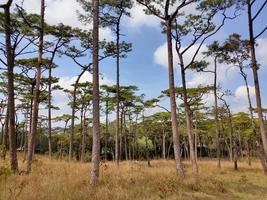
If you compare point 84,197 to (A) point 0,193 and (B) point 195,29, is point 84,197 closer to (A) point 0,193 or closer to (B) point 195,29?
(A) point 0,193

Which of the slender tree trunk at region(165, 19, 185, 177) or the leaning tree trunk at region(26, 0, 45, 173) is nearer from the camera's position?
the leaning tree trunk at region(26, 0, 45, 173)

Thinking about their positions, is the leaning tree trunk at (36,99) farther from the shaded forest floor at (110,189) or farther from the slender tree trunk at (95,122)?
the slender tree trunk at (95,122)

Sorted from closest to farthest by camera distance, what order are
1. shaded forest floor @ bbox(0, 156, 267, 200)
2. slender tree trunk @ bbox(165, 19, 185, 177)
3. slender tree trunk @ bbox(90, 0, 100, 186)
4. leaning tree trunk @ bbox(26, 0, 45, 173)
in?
shaded forest floor @ bbox(0, 156, 267, 200) < slender tree trunk @ bbox(90, 0, 100, 186) < leaning tree trunk @ bbox(26, 0, 45, 173) < slender tree trunk @ bbox(165, 19, 185, 177)

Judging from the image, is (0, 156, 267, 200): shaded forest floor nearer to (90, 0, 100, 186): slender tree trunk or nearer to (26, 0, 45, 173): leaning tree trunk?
(90, 0, 100, 186): slender tree trunk

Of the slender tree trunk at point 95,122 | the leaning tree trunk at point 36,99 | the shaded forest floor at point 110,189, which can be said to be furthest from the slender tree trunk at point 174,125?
the leaning tree trunk at point 36,99

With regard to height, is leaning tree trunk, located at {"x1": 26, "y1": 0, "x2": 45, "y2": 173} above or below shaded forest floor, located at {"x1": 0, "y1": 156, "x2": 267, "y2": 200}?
above

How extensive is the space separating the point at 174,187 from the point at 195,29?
9.91 m

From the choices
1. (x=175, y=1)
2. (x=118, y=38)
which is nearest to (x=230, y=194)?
(x=175, y=1)

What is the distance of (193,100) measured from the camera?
2494 cm

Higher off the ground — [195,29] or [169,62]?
[195,29]

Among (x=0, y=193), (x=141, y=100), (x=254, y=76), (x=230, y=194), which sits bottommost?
(x=230, y=194)

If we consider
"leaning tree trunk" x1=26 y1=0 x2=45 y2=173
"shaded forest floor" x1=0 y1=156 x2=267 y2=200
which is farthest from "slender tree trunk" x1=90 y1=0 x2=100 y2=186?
"leaning tree trunk" x1=26 y1=0 x2=45 y2=173

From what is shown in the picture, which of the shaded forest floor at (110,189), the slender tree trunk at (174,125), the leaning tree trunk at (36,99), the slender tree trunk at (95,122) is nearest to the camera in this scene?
the shaded forest floor at (110,189)

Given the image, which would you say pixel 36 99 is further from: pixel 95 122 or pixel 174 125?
pixel 174 125
